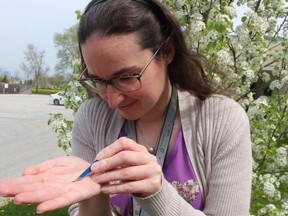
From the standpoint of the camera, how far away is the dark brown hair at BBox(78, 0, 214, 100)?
1447 mm

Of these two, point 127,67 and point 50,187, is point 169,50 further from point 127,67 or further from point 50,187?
point 50,187

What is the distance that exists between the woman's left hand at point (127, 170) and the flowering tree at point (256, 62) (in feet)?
4.02

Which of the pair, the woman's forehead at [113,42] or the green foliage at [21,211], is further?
the green foliage at [21,211]

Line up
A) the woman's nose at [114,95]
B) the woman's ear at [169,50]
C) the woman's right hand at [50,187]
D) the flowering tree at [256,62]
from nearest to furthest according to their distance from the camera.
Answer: the woman's right hand at [50,187] → the woman's nose at [114,95] → the woman's ear at [169,50] → the flowering tree at [256,62]

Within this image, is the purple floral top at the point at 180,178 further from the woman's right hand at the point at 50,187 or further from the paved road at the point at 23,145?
the paved road at the point at 23,145

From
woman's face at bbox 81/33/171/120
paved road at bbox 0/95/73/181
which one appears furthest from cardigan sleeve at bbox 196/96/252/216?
paved road at bbox 0/95/73/181

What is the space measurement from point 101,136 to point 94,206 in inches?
13.4

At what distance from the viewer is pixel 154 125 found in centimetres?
173

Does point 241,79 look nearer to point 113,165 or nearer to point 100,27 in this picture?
point 100,27

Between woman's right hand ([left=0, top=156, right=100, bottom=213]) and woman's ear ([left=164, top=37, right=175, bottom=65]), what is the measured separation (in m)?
0.61

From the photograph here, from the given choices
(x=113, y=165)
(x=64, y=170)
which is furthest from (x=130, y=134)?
(x=113, y=165)

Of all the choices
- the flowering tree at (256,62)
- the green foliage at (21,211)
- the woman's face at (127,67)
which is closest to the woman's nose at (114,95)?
the woman's face at (127,67)

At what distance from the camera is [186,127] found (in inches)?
63.4

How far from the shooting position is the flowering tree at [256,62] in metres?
2.36
